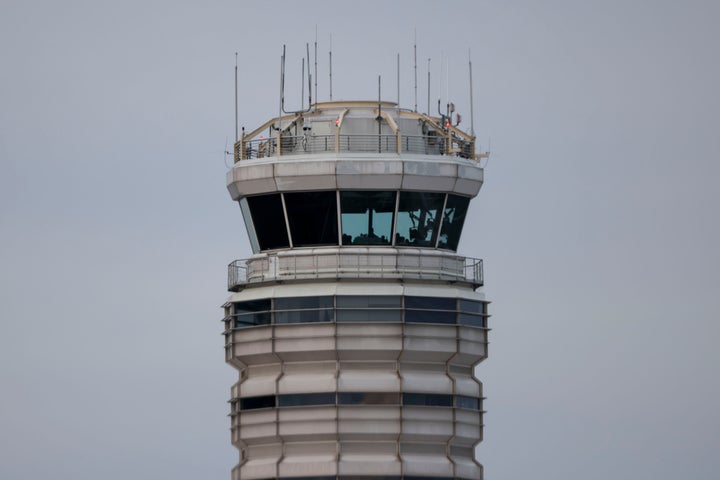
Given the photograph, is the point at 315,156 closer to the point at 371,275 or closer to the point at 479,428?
the point at 371,275

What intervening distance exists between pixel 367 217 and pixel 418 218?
2892 millimetres

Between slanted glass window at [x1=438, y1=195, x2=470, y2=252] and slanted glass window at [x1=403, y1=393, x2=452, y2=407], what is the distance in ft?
28.2

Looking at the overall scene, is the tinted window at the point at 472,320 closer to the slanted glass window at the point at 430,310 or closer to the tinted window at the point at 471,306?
the tinted window at the point at 471,306

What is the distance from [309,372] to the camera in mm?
145750

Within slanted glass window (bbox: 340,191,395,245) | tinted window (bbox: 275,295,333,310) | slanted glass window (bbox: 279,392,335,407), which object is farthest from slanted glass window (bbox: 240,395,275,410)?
slanted glass window (bbox: 340,191,395,245)

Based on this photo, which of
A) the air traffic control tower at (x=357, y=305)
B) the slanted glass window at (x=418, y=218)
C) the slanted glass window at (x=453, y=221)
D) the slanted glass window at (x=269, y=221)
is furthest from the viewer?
the slanted glass window at (x=453, y=221)

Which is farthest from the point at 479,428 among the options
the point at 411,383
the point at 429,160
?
the point at 429,160

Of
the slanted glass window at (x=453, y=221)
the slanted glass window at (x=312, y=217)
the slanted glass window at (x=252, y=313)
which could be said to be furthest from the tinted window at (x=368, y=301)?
the slanted glass window at (x=453, y=221)

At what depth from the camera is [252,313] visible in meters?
147

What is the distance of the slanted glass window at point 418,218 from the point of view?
14712cm

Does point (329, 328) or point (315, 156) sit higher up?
point (315, 156)

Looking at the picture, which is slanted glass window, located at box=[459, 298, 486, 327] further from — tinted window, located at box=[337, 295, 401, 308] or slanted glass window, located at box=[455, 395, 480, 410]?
slanted glass window, located at box=[455, 395, 480, 410]

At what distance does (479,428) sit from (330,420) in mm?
8911

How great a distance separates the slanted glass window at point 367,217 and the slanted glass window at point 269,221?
3600 mm
